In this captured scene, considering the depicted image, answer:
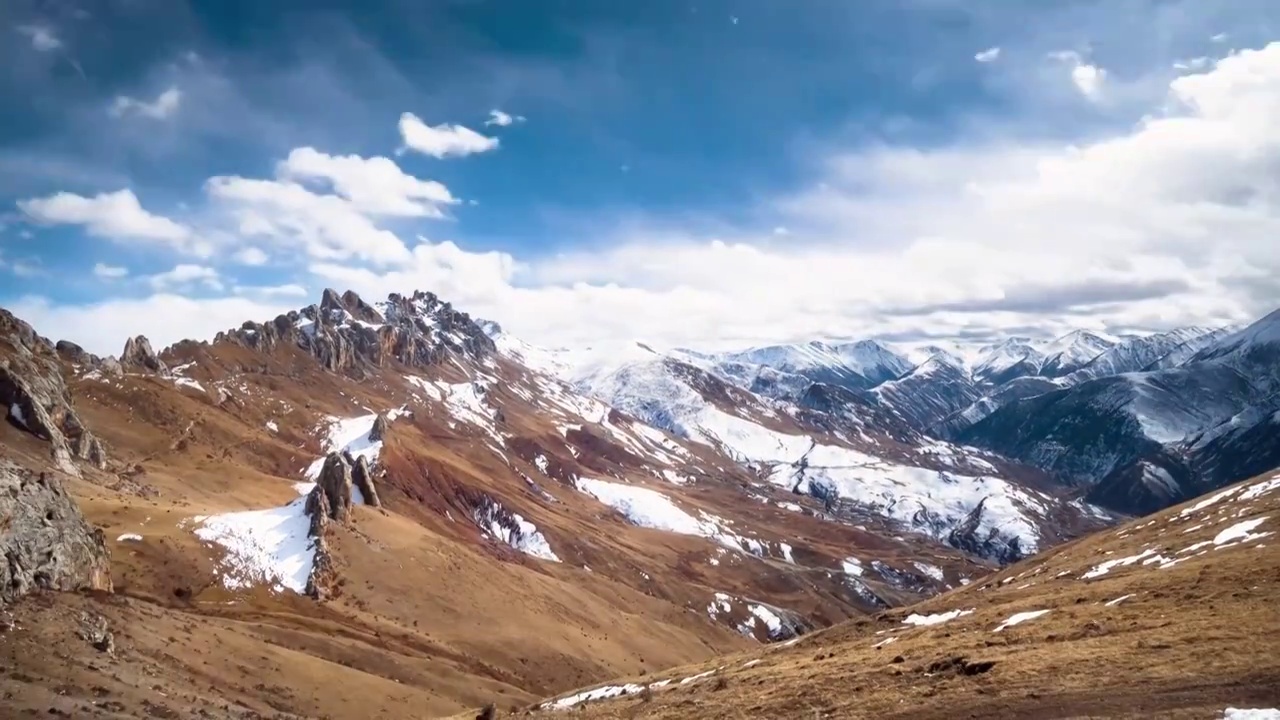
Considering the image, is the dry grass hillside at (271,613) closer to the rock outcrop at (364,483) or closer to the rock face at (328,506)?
the rock face at (328,506)

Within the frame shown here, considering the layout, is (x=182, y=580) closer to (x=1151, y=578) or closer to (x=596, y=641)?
(x=596, y=641)

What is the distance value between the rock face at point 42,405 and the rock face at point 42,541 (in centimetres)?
4529

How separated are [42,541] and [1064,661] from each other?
69.1m

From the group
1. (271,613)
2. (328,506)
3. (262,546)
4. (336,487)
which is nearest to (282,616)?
(271,613)

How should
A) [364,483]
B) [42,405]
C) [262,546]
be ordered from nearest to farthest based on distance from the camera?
[262,546] → [42,405] → [364,483]

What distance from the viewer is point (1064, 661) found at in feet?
101

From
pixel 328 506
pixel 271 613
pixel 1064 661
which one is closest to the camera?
pixel 1064 661

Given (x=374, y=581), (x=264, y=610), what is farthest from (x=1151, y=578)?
(x=374, y=581)

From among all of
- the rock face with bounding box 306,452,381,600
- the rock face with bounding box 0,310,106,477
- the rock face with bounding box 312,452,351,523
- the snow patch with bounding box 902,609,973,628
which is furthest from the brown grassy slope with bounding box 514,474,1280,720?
the rock face with bounding box 0,310,106,477

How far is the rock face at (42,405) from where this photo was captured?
102m

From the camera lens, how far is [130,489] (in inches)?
4107

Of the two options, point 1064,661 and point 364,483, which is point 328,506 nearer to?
point 364,483

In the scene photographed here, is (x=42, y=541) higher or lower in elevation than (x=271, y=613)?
higher

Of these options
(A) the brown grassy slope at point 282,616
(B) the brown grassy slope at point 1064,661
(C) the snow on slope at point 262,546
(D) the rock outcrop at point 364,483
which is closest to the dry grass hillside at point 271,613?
(A) the brown grassy slope at point 282,616
